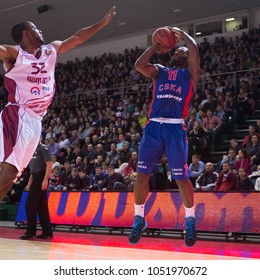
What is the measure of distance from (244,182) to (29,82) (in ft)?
22.4

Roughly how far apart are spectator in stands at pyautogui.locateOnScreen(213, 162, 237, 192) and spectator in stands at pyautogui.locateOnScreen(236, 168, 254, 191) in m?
0.12

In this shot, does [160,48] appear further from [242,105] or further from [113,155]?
[242,105]

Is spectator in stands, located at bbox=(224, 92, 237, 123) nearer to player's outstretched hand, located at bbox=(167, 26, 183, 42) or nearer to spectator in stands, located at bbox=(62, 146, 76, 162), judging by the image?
spectator in stands, located at bbox=(62, 146, 76, 162)

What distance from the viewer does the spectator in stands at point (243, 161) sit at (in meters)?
11.4

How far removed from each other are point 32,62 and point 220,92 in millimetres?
11721

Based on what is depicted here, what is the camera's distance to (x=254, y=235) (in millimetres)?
Answer: 8930

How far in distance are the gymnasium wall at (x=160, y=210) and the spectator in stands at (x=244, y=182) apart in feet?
4.23

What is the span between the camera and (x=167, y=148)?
5430mm

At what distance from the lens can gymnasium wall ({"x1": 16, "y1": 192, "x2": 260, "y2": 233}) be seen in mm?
9000

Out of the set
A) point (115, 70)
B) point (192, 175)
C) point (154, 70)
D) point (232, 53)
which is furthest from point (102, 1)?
point (154, 70)

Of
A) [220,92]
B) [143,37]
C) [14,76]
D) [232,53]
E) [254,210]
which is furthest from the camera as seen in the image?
[143,37]

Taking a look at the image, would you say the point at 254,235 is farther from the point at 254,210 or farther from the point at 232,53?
the point at 232,53

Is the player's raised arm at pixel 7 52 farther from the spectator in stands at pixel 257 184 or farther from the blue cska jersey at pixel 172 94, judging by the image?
the spectator in stands at pixel 257 184

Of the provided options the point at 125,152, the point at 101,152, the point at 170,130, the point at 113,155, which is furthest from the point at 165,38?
the point at 101,152
